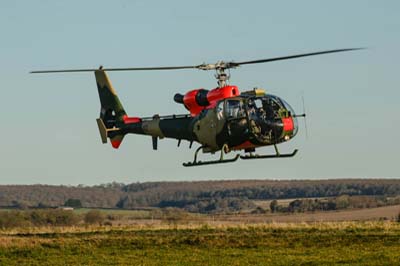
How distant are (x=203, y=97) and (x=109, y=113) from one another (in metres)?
9.08

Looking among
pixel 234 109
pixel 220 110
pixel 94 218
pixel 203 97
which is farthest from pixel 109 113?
pixel 94 218

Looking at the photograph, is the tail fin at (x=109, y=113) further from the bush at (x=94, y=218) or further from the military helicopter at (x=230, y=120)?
the bush at (x=94, y=218)

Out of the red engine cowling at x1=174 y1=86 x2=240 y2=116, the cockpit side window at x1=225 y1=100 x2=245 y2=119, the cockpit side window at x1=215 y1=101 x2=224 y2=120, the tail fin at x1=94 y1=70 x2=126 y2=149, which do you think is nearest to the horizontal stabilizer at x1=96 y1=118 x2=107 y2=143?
the tail fin at x1=94 y1=70 x2=126 y2=149

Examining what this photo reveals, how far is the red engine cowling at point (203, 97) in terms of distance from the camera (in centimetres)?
3988

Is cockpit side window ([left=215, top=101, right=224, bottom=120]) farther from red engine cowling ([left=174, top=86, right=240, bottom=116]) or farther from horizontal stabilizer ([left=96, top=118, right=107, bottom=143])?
horizontal stabilizer ([left=96, top=118, right=107, bottom=143])

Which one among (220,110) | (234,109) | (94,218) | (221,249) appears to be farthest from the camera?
(94,218)

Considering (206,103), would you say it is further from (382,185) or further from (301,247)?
(382,185)

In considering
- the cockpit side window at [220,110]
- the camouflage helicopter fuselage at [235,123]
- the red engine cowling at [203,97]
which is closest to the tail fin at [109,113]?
the camouflage helicopter fuselage at [235,123]

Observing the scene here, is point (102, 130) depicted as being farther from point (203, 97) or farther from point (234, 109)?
point (234, 109)

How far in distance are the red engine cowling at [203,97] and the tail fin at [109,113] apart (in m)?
5.64

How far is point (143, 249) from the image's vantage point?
44500mm

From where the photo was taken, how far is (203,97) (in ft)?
135

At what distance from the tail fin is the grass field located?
4917 millimetres

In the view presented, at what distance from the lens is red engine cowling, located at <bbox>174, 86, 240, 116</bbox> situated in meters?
39.9
